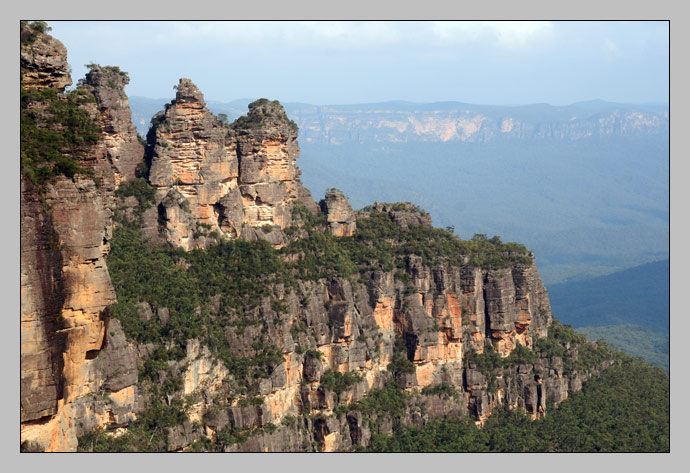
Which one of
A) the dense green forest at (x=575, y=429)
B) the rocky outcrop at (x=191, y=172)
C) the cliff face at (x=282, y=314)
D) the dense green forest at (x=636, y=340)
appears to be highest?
the rocky outcrop at (x=191, y=172)

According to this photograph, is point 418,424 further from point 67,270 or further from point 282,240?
point 67,270

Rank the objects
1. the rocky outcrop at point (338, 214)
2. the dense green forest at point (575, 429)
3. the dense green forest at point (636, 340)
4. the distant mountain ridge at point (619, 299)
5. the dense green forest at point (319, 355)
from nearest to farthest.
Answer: the dense green forest at point (319, 355)
the dense green forest at point (575, 429)
the rocky outcrop at point (338, 214)
the dense green forest at point (636, 340)
the distant mountain ridge at point (619, 299)

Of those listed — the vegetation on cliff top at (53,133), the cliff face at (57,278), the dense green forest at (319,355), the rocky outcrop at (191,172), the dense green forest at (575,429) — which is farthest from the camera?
the dense green forest at (575,429)

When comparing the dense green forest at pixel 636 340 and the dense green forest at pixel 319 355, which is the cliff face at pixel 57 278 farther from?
the dense green forest at pixel 636 340

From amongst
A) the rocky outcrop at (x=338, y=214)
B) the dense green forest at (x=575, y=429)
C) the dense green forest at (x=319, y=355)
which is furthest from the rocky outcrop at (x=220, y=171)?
the dense green forest at (x=575, y=429)

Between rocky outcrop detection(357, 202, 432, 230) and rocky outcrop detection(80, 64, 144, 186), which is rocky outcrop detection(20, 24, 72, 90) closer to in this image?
rocky outcrop detection(80, 64, 144, 186)

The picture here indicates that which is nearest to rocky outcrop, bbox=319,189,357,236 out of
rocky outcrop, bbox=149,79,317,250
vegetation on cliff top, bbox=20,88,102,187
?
rocky outcrop, bbox=149,79,317,250

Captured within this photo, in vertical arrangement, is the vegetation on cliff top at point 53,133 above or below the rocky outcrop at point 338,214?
above
